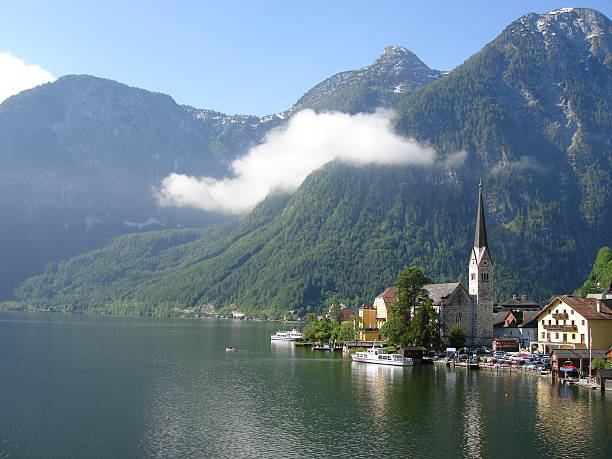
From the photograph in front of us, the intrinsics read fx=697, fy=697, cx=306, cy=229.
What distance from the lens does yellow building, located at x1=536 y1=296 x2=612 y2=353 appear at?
10919 centimetres

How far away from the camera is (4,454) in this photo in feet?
189

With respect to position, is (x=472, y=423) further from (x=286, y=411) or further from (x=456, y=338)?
(x=456, y=338)

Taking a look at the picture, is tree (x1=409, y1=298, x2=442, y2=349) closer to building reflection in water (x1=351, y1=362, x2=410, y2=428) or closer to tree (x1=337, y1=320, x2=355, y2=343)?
building reflection in water (x1=351, y1=362, x2=410, y2=428)

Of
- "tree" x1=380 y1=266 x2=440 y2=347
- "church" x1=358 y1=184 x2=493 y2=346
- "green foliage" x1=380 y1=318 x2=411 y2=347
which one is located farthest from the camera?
"church" x1=358 y1=184 x2=493 y2=346

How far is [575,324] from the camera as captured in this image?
376 feet

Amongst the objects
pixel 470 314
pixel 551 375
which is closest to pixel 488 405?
pixel 551 375

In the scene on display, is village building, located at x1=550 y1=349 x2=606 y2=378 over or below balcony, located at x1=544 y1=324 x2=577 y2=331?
below

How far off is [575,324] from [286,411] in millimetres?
60609

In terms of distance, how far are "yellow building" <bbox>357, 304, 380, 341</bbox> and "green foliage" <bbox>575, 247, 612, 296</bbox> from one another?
5122 centimetres

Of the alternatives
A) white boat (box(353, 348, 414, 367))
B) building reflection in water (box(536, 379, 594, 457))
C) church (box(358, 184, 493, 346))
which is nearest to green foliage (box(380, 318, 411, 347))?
white boat (box(353, 348, 414, 367))

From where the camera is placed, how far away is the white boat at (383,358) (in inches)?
4685

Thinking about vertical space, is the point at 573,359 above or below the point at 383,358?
above

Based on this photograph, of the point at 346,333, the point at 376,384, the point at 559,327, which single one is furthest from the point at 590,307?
the point at 346,333

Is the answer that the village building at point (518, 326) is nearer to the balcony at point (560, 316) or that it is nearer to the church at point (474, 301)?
the church at point (474, 301)
